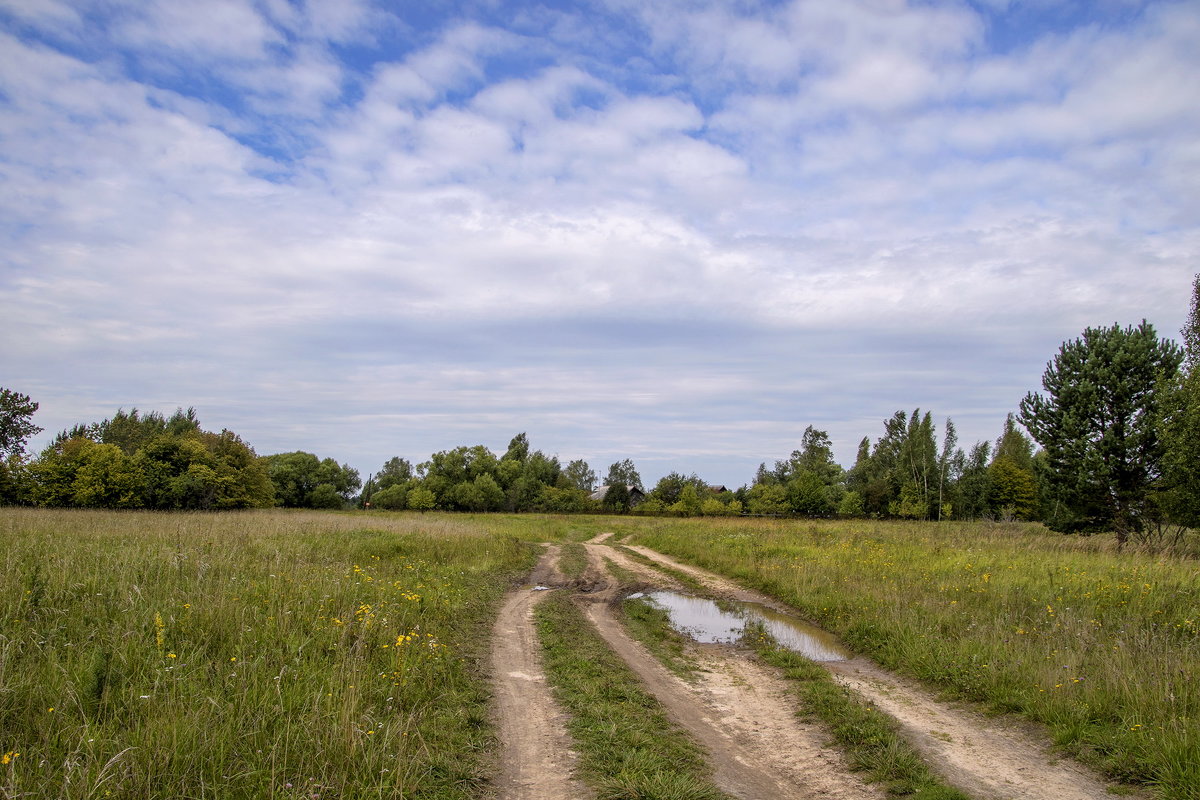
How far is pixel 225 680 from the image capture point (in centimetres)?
533

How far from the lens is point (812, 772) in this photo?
17.7 feet

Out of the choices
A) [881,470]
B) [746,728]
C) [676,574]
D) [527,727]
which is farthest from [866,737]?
[881,470]

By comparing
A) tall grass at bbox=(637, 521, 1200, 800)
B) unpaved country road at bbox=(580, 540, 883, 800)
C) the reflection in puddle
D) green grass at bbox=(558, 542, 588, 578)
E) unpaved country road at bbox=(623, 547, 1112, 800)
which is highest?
tall grass at bbox=(637, 521, 1200, 800)

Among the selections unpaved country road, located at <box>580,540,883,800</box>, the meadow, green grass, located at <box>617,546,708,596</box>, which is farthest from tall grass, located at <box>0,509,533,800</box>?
green grass, located at <box>617,546,708,596</box>

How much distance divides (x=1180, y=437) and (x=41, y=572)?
2875 centimetres

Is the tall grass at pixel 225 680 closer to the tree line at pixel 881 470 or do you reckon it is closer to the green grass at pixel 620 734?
the green grass at pixel 620 734

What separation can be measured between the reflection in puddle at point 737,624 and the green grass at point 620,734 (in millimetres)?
2853

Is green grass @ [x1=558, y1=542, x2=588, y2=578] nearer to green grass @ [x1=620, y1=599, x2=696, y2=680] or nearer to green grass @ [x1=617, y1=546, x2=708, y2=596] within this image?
green grass @ [x1=617, y1=546, x2=708, y2=596]

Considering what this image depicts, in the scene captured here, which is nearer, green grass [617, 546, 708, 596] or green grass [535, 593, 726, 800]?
green grass [535, 593, 726, 800]

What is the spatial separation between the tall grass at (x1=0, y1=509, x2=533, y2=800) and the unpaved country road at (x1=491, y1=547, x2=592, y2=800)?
0.82 feet

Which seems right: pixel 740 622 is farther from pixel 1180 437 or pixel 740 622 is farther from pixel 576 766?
pixel 1180 437

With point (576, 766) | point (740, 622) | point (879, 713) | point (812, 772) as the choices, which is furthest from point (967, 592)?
point (576, 766)

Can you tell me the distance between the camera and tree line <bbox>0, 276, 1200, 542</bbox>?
22406 millimetres

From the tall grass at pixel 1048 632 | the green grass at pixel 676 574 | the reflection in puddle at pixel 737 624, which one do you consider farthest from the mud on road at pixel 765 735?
the green grass at pixel 676 574
